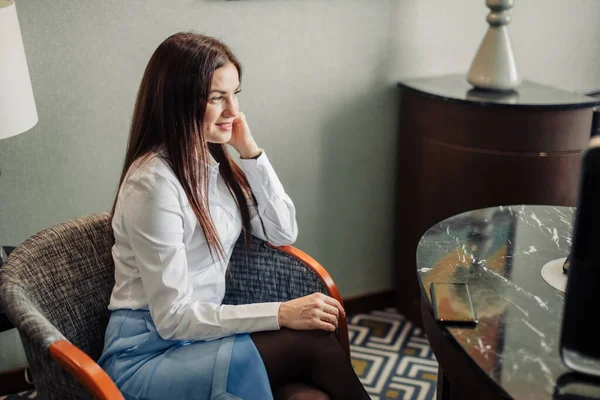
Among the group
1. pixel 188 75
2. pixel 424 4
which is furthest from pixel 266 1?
pixel 188 75

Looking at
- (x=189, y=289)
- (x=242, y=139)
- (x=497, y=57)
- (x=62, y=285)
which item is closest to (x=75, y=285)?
(x=62, y=285)

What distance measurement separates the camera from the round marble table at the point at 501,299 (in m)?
1.12

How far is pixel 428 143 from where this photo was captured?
2504mm

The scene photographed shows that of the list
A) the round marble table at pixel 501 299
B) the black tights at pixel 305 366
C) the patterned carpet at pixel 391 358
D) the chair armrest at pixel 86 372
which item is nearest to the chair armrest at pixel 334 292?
the black tights at pixel 305 366

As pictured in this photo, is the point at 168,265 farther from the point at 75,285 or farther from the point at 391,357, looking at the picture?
the point at 391,357

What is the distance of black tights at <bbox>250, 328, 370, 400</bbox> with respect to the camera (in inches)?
58.6

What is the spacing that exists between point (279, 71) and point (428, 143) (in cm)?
58

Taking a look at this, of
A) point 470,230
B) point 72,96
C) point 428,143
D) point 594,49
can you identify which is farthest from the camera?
point 594,49

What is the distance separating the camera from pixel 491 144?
237cm

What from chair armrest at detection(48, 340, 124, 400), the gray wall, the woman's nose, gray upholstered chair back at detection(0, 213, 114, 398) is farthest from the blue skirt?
the gray wall

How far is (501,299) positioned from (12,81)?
120 centimetres

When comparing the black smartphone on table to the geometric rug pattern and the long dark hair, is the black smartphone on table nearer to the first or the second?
the long dark hair

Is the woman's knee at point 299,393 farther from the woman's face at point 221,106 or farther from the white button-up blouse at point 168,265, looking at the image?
the woman's face at point 221,106

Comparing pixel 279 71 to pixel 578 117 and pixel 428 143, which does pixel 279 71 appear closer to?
pixel 428 143
